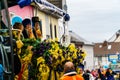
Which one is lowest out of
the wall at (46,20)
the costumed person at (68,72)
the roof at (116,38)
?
the roof at (116,38)

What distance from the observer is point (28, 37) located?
1088 cm

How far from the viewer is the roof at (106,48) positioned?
120 meters

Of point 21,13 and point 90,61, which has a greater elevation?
point 21,13

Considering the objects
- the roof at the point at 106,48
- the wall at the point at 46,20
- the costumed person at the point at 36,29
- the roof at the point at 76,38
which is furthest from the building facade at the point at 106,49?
the costumed person at the point at 36,29

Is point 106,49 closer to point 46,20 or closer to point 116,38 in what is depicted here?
point 116,38

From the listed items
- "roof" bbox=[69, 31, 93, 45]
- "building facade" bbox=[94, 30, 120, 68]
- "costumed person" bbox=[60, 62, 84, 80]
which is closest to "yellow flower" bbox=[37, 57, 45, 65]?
"costumed person" bbox=[60, 62, 84, 80]

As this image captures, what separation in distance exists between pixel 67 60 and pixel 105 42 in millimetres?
119936

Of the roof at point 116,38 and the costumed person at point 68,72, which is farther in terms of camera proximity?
the roof at point 116,38

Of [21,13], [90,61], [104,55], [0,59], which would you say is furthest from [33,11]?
[104,55]

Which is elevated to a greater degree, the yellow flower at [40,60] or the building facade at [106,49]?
the yellow flower at [40,60]

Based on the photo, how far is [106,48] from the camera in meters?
126

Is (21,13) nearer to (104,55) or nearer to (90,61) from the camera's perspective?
(90,61)

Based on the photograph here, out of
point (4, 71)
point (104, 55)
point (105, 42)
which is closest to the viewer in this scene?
point (4, 71)

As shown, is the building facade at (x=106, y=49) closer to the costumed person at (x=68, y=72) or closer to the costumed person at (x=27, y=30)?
the costumed person at (x=27, y=30)
